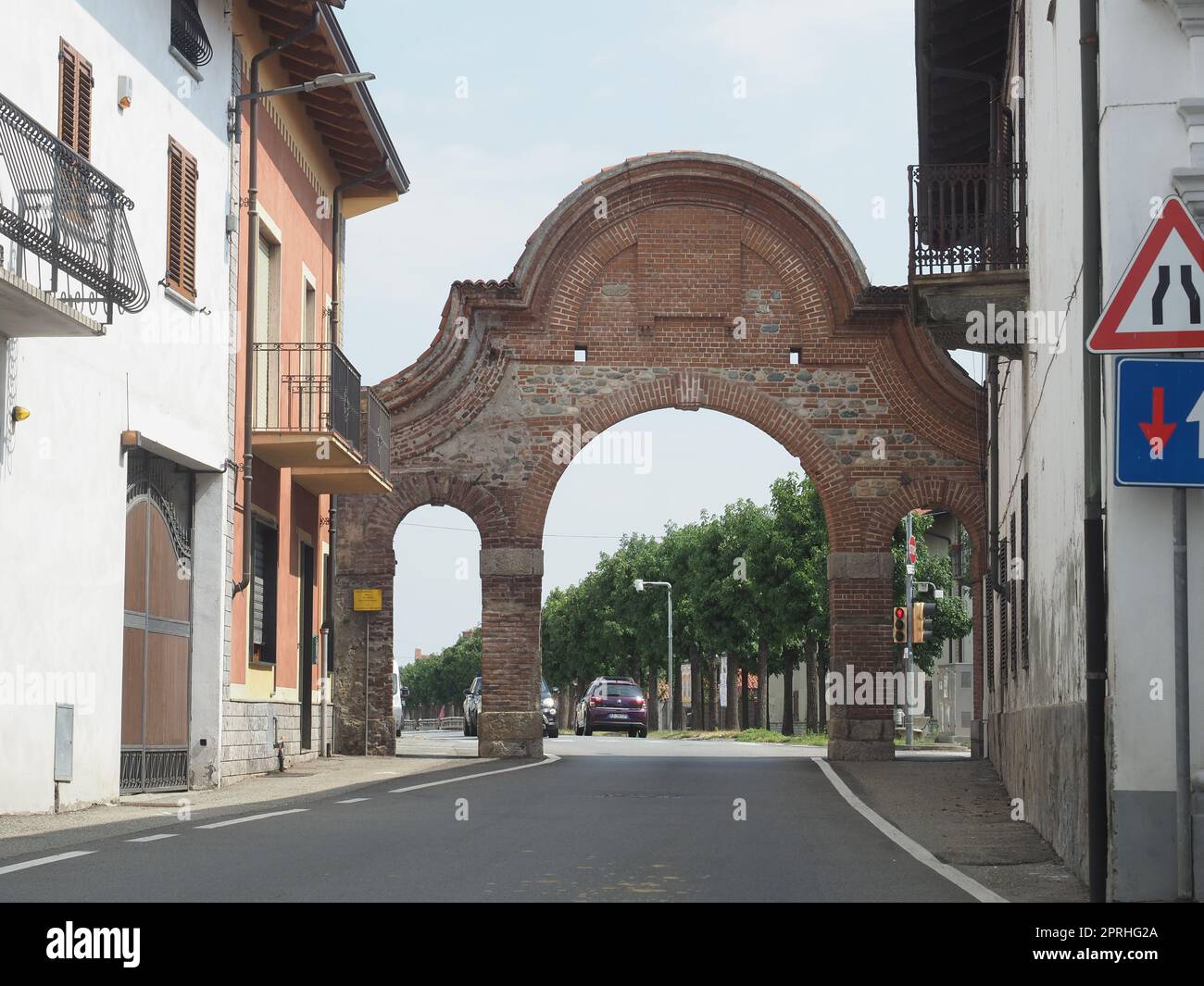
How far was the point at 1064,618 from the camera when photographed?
12336 millimetres

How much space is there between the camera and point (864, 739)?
29.7 meters

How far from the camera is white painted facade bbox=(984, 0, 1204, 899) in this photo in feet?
29.8

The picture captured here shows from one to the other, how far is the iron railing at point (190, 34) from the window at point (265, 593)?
19.4ft

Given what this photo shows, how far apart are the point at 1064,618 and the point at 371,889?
225 inches

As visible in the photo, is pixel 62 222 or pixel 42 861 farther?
pixel 62 222

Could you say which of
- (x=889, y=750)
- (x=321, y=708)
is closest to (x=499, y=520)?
(x=321, y=708)

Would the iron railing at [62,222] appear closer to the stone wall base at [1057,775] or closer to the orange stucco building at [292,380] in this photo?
the orange stucco building at [292,380]

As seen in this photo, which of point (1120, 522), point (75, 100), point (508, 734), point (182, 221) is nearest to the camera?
point (1120, 522)

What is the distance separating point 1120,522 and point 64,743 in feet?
30.7

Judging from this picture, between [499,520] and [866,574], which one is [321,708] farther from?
[866,574]

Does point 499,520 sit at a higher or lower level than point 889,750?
higher
